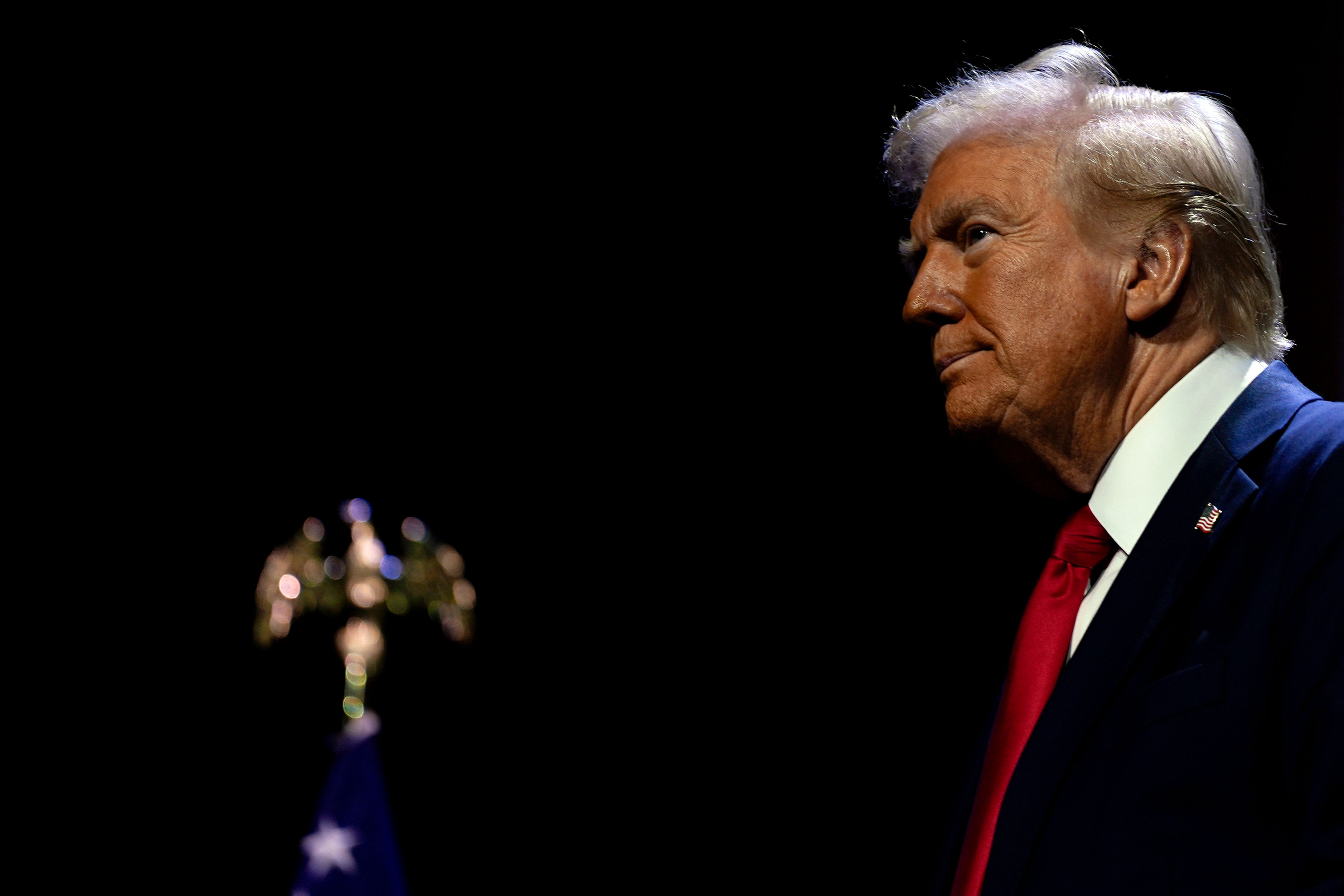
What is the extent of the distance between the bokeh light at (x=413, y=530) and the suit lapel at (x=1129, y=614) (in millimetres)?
1874

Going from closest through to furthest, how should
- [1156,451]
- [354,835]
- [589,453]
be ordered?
[1156,451] → [354,835] → [589,453]

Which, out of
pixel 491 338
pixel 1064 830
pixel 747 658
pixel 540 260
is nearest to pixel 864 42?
pixel 540 260

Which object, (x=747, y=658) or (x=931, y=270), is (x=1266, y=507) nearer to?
(x=931, y=270)

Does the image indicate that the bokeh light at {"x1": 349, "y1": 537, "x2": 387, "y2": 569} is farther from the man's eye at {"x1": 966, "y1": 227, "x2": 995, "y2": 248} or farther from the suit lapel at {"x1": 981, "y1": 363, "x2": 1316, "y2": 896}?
the suit lapel at {"x1": 981, "y1": 363, "x2": 1316, "y2": 896}

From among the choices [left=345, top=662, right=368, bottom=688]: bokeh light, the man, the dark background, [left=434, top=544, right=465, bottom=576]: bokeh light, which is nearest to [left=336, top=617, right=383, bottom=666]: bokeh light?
[left=345, top=662, right=368, bottom=688]: bokeh light

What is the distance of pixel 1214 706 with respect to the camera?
0.89m

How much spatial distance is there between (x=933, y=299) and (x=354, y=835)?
1.63 m

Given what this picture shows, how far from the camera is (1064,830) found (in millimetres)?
957

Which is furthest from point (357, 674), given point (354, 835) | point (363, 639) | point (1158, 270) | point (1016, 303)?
point (1158, 270)

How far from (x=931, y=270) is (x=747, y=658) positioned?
1609 millimetres

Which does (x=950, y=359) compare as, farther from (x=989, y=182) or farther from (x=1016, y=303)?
(x=989, y=182)

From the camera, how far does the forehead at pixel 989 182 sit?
1.28 metres

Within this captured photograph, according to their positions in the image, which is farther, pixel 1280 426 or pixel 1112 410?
pixel 1112 410

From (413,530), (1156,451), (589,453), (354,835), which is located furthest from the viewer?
(589,453)
